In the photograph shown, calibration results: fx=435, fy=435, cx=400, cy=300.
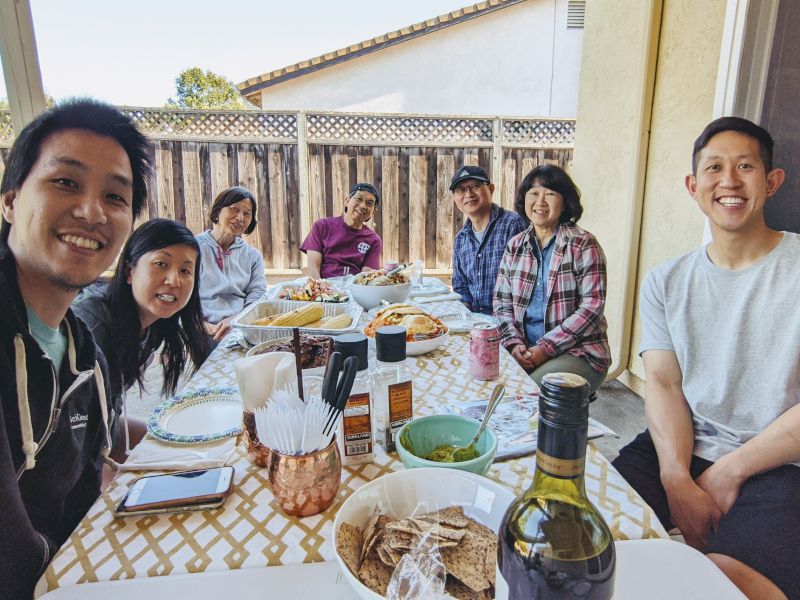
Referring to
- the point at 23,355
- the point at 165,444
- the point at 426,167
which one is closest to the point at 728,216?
the point at 165,444

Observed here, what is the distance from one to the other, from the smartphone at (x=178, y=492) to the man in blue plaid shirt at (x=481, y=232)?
7.26 ft

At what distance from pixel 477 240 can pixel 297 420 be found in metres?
2.39

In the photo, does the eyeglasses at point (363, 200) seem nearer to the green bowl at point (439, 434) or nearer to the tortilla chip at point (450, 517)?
the green bowl at point (439, 434)

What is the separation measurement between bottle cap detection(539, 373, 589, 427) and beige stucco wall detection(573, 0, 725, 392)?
2.47 m

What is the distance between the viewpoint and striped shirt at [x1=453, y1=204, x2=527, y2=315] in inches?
110

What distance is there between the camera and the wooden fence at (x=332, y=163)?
506 cm

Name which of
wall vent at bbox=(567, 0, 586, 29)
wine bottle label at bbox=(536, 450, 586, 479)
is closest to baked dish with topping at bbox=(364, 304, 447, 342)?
wine bottle label at bbox=(536, 450, 586, 479)

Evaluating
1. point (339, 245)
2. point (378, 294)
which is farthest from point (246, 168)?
point (378, 294)

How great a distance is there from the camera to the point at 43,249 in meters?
0.96

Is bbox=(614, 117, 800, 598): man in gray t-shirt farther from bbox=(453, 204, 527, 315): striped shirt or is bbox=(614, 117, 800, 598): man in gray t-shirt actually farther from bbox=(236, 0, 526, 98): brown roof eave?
bbox=(236, 0, 526, 98): brown roof eave

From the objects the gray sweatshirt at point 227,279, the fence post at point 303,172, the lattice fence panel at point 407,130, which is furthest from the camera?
the lattice fence panel at point 407,130

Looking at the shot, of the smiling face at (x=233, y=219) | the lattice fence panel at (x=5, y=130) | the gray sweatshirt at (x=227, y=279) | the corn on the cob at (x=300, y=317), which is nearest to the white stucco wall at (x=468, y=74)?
the lattice fence panel at (x=5, y=130)

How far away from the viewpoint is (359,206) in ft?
11.7

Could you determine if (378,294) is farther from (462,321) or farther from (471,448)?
(471,448)
